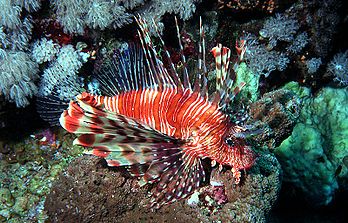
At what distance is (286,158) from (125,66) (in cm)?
295

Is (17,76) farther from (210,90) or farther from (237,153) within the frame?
(237,153)

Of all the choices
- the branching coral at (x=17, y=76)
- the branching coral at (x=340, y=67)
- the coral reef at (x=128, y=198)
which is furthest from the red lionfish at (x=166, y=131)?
the branching coral at (x=340, y=67)

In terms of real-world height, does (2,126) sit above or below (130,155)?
below

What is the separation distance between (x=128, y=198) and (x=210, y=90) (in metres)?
1.91

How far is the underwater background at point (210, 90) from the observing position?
332 centimetres

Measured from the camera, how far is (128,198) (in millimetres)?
3322

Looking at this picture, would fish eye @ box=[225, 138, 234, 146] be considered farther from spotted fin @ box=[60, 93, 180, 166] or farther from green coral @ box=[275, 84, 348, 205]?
green coral @ box=[275, 84, 348, 205]

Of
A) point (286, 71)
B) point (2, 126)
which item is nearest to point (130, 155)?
point (2, 126)

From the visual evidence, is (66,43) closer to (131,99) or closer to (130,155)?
(131,99)

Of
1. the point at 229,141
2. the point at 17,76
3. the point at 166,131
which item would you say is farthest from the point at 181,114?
the point at 17,76

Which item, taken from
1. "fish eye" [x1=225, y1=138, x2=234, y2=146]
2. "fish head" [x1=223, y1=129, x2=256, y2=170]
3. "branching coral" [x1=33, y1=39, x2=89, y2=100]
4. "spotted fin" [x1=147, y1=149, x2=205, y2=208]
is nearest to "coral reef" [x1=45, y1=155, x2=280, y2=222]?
"spotted fin" [x1=147, y1=149, x2=205, y2=208]

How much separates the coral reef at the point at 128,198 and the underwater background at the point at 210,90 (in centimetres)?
1

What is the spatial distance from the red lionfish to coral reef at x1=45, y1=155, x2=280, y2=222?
164 millimetres

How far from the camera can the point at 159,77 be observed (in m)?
3.73
